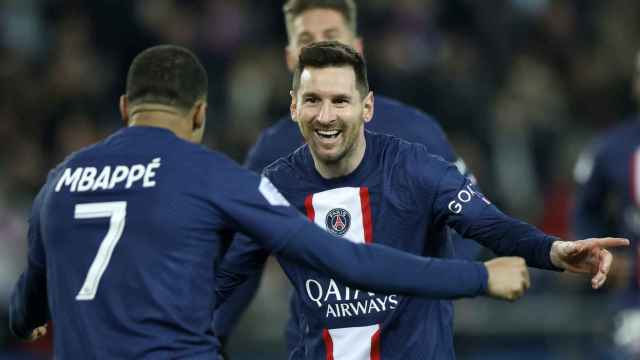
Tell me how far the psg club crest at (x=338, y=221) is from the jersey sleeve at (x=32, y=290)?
1.19m

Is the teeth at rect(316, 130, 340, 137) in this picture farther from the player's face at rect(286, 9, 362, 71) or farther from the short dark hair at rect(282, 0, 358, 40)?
the short dark hair at rect(282, 0, 358, 40)

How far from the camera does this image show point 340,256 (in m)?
4.51

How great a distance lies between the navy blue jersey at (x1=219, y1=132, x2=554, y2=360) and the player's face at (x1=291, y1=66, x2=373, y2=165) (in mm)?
170

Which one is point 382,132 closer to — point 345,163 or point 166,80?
point 345,163

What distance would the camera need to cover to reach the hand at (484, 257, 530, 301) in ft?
14.6

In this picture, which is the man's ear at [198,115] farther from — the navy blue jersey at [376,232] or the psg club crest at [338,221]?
the psg club crest at [338,221]

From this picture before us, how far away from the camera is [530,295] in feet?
37.4

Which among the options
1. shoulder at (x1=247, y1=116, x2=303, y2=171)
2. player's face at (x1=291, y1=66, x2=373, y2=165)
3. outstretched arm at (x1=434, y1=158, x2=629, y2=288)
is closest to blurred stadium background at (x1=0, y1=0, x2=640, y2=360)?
shoulder at (x1=247, y1=116, x2=303, y2=171)

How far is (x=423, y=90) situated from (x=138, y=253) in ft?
24.9

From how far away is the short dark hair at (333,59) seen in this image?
212 inches

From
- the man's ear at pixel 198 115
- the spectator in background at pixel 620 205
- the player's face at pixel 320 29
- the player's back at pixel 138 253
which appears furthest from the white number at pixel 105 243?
the spectator in background at pixel 620 205

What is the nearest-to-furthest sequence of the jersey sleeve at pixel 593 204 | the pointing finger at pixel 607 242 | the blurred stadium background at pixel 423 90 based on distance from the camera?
the pointing finger at pixel 607 242 < the jersey sleeve at pixel 593 204 < the blurred stadium background at pixel 423 90

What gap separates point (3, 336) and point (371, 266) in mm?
7319

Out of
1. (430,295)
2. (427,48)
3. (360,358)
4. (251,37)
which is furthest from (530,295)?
(430,295)
